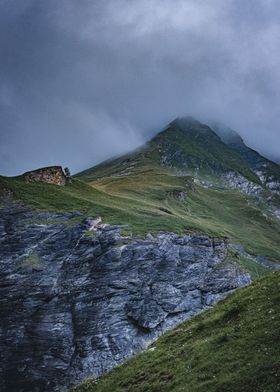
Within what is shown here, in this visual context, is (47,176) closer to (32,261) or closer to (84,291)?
(32,261)

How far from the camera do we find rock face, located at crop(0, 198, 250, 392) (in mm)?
88562

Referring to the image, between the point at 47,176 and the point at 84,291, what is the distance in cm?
7460

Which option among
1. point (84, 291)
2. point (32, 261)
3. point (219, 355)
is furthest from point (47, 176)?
point (219, 355)

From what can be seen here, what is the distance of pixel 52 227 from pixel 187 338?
94.4 m

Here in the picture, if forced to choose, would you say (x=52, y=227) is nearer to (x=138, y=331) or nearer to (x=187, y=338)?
(x=138, y=331)

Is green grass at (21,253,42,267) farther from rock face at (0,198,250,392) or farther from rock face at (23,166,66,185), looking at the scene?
rock face at (23,166,66,185)

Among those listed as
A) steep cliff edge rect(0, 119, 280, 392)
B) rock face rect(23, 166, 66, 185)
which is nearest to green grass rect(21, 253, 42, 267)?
steep cliff edge rect(0, 119, 280, 392)

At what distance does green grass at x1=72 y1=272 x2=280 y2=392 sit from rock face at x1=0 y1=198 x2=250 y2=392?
53689mm

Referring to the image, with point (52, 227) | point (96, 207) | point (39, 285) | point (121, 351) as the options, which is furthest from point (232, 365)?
point (96, 207)

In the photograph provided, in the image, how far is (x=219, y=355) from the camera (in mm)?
29156

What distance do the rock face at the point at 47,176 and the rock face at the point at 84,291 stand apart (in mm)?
30996

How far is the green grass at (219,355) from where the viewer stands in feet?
83.3

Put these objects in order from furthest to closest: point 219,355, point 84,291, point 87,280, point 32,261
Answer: point 32,261
point 87,280
point 84,291
point 219,355

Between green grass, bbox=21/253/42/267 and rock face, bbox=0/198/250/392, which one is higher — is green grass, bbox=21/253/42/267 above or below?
above
